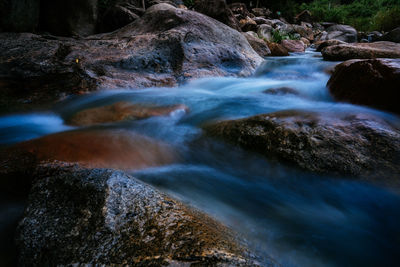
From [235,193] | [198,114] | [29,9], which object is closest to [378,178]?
[235,193]

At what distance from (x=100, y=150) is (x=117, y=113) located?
4.08 feet

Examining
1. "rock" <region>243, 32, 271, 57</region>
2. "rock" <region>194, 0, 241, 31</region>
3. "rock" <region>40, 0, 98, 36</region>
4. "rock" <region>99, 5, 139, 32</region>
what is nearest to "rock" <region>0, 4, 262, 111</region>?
"rock" <region>99, 5, 139, 32</region>

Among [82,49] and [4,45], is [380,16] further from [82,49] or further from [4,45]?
[4,45]

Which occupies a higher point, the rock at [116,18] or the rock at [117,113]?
the rock at [116,18]

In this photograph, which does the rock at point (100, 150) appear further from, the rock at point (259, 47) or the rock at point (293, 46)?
the rock at point (293, 46)

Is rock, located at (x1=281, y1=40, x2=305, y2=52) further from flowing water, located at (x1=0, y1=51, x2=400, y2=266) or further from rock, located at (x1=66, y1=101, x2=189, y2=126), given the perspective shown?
rock, located at (x1=66, y1=101, x2=189, y2=126)

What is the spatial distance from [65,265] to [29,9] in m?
7.63

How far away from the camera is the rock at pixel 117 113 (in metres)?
3.19

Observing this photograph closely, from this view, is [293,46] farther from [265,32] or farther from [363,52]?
[363,52]

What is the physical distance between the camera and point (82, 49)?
486 cm

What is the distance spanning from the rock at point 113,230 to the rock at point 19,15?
6433 mm

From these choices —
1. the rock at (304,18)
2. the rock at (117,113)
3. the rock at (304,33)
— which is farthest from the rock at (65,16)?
the rock at (304,18)

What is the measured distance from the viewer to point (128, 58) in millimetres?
4652

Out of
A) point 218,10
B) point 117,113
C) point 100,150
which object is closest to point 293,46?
point 218,10
